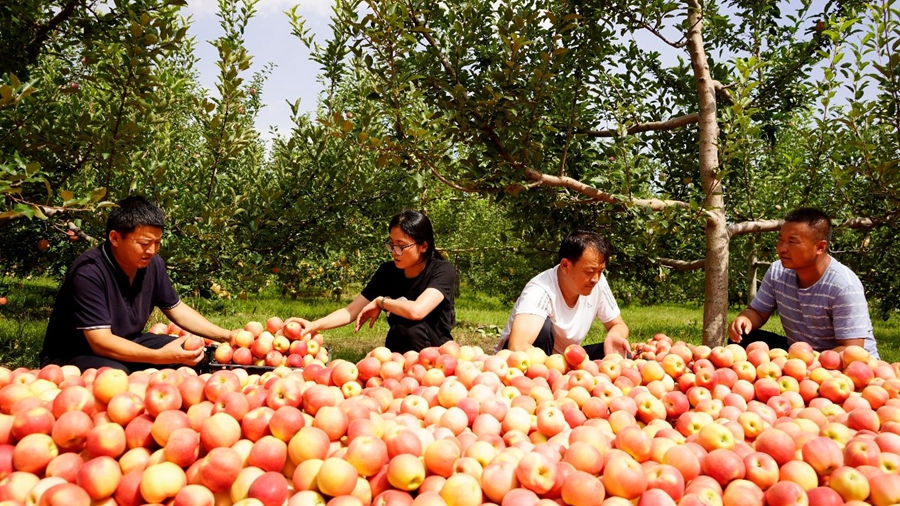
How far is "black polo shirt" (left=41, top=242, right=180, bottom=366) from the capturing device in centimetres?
329

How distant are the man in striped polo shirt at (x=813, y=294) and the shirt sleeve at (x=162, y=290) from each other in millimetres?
3809

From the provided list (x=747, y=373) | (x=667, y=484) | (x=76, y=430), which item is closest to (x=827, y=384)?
(x=747, y=373)

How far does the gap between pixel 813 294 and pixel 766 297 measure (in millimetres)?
493

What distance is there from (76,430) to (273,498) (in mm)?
727

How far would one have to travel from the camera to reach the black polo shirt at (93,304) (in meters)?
3.29

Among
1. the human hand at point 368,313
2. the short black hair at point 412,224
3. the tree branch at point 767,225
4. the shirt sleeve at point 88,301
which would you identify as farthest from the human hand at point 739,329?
the shirt sleeve at point 88,301

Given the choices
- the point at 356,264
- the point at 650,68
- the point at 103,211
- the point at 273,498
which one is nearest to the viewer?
the point at 273,498

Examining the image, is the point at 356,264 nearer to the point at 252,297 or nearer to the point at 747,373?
the point at 252,297

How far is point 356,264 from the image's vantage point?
12297 millimetres

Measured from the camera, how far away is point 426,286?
4.22 meters

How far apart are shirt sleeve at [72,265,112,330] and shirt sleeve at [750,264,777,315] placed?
4.32 meters

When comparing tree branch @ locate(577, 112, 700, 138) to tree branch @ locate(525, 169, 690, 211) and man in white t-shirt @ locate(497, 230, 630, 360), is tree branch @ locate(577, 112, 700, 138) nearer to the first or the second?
tree branch @ locate(525, 169, 690, 211)

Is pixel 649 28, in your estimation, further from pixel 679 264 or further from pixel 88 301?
pixel 88 301

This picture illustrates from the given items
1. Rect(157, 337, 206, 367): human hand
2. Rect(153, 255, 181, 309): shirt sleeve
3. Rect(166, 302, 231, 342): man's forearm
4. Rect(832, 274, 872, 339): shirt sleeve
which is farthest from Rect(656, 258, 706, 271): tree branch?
Rect(153, 255, 181, 309): shirt sleeve
